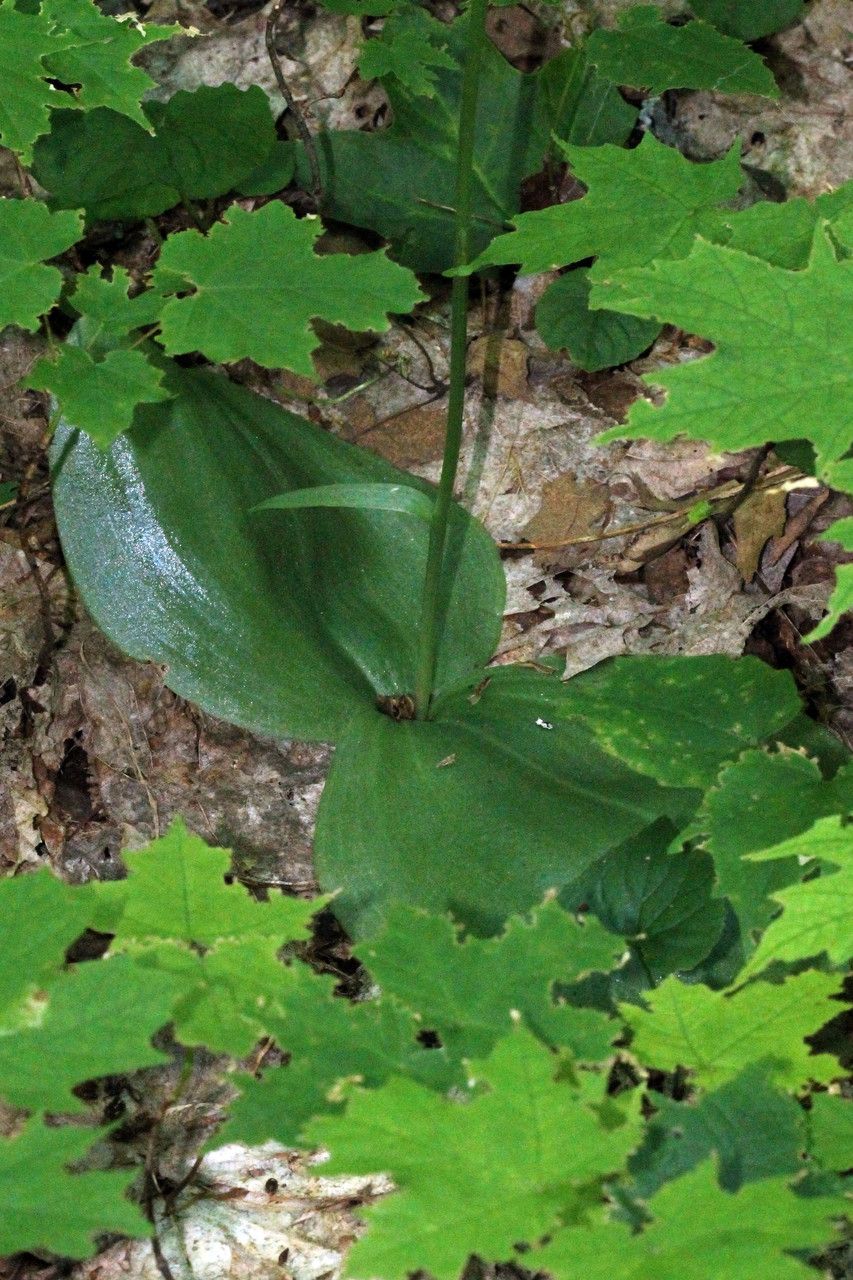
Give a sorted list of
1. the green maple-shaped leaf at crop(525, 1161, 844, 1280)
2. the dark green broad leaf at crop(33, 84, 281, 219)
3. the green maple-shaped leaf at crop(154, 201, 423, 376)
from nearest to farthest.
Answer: the green maple-shaped leaf at crop(525, 1161, 844, 1280) < the green maple-shaped leaf at crop(154, 201, 423, 376) < the dark green broad leaf at crop(33, 84, 281, 219)

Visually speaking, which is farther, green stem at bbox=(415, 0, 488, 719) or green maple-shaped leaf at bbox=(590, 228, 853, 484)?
green stem at bbox=(415, 0, 488, 719)

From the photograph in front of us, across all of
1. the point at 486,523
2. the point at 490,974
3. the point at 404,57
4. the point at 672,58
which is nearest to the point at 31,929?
the point at 490,974

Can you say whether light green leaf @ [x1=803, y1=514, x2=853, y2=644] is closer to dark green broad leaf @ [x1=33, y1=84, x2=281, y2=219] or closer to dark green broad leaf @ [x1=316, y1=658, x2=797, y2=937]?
dark green broad leaf @ [x1=316, y1=658, x2=797, y2=937]

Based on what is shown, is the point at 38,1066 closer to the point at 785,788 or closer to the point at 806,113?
the point at 785,788

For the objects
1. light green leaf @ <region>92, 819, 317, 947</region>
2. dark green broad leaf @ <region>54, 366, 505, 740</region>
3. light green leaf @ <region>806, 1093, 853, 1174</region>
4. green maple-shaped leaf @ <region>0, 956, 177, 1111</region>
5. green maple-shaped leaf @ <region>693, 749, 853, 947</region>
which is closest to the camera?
green maple-shaped leaf @ <region>0, 956, 177, 1111</region>

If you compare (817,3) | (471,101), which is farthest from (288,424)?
(817,3)

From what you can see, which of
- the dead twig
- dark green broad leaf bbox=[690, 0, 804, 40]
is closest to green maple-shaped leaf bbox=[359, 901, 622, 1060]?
the dead twig
